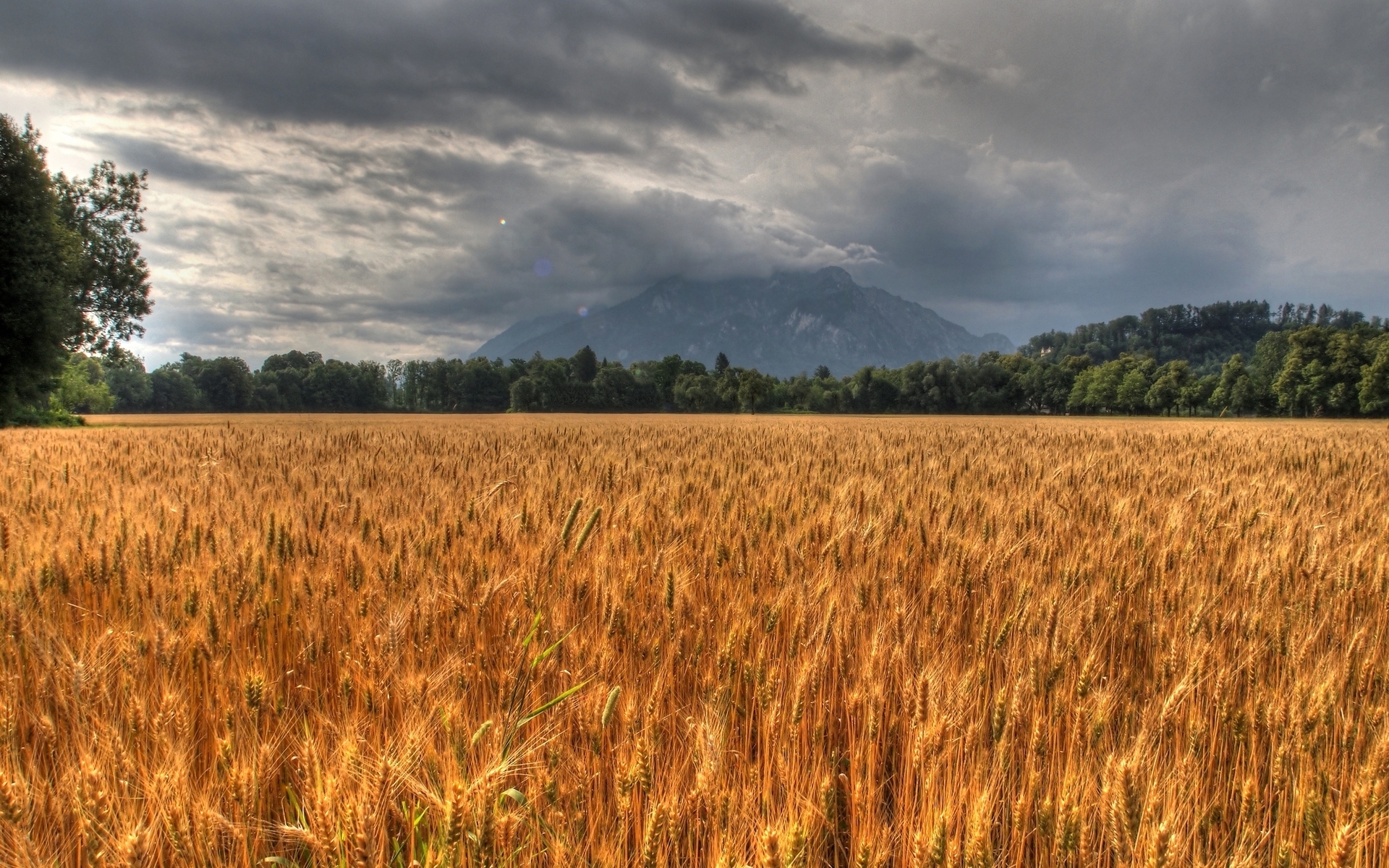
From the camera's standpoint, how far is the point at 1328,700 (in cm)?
163

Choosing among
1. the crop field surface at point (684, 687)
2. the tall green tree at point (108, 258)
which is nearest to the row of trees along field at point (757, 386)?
the tall green tree at point (108, 258)

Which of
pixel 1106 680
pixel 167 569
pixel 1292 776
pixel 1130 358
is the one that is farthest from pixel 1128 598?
pixel 1130 358

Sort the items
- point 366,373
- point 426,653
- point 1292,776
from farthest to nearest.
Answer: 1. point 366,373
2. point 426,653
3. point 1292,776

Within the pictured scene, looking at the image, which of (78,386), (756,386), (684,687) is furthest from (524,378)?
(684,687)

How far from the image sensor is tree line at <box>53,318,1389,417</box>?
93750 mm

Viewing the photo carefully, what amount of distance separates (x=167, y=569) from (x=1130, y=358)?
144931 mm

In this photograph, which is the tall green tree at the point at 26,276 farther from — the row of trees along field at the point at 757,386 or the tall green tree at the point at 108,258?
the row of trees along field at the point at 757,386

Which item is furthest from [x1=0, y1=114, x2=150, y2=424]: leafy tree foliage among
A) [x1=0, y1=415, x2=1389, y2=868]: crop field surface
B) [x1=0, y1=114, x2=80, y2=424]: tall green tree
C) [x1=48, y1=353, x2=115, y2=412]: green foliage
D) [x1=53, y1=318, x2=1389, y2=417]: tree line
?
[x1=53, y1=318, x2=1389, y2=417]: tree line

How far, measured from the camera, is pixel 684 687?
6.57 ft

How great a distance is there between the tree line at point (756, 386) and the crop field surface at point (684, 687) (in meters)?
88.9

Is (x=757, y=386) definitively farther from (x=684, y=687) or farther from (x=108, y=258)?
(x=684, y=687)

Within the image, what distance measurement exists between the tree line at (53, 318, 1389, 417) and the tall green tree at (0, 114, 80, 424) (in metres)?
76.1

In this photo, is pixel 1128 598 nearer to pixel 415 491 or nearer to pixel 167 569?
pixel 167 569

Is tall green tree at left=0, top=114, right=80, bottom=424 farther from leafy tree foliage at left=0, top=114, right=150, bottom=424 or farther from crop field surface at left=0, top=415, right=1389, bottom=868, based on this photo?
crop field surface at left=0, top=415, right=1389, bottom=868
